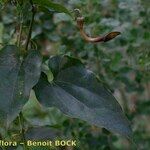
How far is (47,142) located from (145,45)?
71 cm

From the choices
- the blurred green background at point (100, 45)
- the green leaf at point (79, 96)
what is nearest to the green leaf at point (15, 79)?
the green leaf at point (79, 96)

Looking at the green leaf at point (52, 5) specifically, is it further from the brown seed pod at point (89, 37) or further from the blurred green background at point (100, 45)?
the blurred green background at point (100, 45)

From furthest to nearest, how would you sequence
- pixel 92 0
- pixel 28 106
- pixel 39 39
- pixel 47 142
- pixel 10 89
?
pixel 39 39
pixel 28 106
pixel 92 0
pixel 47 142
pixel 10 89

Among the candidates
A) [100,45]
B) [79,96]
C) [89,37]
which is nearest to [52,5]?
[89,37]

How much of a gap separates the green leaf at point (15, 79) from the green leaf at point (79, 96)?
6 centimetres

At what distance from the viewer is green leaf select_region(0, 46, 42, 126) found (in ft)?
3.46

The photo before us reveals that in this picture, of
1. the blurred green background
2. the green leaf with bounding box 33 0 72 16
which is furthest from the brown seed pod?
the blurred green background

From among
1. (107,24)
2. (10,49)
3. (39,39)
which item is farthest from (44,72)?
(39,39)

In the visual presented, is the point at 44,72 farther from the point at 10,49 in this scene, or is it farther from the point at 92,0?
the point at 92,0

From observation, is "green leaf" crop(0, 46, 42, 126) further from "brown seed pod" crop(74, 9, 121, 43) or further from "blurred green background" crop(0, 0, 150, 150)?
"blurred green background" crop(0, 0, 150, 150)

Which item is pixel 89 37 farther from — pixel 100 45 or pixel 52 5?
pixel 100 45

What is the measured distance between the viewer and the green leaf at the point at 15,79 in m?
1.05

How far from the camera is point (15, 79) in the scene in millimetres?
1104

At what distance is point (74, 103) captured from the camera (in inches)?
44.6
